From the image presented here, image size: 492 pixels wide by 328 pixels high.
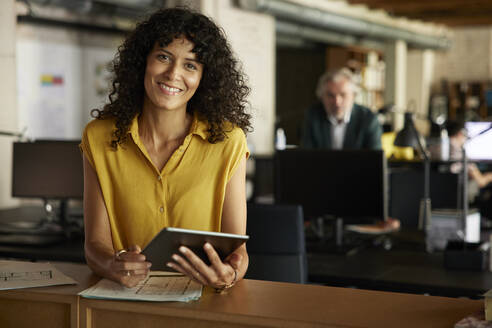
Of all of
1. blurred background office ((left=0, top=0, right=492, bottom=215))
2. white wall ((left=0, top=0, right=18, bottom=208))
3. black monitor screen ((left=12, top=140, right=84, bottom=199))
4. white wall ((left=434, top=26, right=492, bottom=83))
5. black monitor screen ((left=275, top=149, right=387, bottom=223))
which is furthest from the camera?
white wall ((left=434, top=26, right=492, bottom=83))

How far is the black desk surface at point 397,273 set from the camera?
260 cm

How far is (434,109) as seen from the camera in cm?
1516

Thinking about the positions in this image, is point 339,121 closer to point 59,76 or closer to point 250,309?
point 250,309

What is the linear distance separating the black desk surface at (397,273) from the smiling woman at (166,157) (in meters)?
1.03

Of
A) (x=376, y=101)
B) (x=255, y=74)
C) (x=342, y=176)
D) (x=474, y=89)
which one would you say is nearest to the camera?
(x=342, y=176)

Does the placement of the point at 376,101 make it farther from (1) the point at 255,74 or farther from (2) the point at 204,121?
(2) the point at 204,121

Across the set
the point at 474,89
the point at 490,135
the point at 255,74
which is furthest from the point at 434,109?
the point at 490,135

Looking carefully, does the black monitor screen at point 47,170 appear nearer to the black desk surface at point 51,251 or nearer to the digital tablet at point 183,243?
the black desk surface at point 51,251

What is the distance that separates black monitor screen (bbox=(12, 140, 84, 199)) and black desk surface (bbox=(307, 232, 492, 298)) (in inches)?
51.5

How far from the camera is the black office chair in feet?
8.82

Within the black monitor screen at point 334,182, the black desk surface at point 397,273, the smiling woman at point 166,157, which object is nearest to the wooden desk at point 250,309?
the smiling woman at point 166,157

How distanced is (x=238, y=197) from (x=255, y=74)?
6.79 m

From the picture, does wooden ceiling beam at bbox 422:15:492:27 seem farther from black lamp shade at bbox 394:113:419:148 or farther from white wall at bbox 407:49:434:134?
black lamp shade at bbox 394:113:419:148

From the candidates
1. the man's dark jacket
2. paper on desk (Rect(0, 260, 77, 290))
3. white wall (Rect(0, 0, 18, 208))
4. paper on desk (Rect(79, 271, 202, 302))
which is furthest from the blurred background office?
paper on desk (Rect(79, 271, 202, 302))
